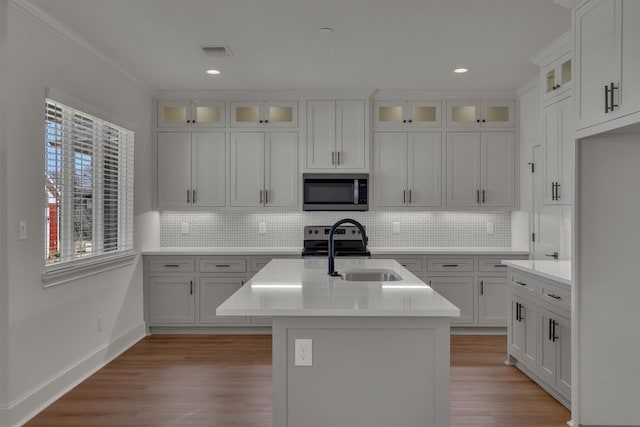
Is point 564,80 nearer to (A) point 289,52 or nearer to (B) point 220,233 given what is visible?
(A) point 289,52

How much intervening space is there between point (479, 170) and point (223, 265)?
302 centimetres

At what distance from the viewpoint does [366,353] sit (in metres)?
2.04

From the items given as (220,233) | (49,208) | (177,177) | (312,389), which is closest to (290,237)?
(220,233)

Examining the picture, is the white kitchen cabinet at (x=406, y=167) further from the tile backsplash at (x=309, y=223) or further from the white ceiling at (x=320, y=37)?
the white ceiling at (x=320, y=37)

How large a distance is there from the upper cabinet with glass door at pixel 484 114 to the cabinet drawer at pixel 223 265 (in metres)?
2.76

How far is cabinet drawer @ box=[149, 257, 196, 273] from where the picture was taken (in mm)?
4887

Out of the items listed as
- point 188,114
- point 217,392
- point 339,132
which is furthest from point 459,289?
point 188,114

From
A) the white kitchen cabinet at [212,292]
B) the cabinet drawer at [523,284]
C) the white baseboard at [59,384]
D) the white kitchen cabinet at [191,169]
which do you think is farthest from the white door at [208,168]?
the cabinet drawer at [523,284]

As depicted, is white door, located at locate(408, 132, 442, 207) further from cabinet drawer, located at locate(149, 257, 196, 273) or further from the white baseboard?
the white baseboard

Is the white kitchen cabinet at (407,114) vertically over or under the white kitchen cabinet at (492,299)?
over

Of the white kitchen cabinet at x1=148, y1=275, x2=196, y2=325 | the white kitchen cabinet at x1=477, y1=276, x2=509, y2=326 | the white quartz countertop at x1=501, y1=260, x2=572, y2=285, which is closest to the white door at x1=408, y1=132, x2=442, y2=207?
the white kitchen cabinet at x1=477, y1=276, x2=509, y2=326

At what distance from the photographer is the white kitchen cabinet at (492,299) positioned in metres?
4.88

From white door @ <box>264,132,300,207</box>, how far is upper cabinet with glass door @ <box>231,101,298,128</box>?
0.13 m

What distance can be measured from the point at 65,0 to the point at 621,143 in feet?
11.2
